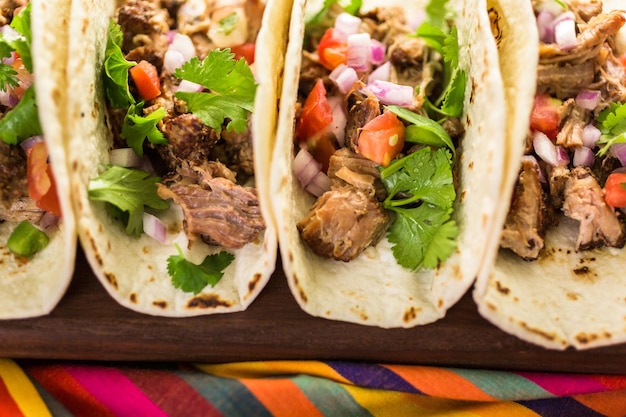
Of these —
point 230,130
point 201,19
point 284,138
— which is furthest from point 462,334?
point 201,19

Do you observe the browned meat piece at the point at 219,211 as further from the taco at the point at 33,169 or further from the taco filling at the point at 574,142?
the taco filling at the point at 574,142

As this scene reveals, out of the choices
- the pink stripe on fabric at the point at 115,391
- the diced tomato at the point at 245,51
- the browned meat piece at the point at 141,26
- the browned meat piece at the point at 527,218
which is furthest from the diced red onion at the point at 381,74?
the pink stripe on fabric at the point at 115,391

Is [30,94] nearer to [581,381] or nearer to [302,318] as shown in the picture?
[302,318]

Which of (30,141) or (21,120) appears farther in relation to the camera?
(30,141)

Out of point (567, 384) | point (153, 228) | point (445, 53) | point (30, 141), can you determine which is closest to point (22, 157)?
point (30, 141)

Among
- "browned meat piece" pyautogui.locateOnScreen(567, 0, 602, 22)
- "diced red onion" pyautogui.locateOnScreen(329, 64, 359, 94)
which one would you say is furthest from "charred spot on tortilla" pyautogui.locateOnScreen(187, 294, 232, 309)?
"browned meat piece" pyautogui.locateOnScreen(567, 0, 602, 22)

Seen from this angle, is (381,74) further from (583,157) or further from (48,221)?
(48,221)
